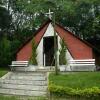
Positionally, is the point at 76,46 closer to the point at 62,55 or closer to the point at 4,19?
the point at 62,55

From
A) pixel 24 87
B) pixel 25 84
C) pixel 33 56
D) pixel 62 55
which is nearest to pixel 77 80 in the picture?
pixel 24 87

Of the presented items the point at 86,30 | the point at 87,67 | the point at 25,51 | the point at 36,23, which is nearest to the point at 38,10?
the point at 36,23

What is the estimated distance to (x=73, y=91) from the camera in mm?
18828

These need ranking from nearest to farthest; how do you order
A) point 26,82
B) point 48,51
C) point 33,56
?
point 26,82
point 33,56
point 48,51

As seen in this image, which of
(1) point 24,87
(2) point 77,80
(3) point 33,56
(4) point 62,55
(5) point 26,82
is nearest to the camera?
(2) point 77,80

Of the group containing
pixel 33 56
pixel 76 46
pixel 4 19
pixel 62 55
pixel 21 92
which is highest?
pixel 4 19

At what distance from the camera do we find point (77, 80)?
2122 cm

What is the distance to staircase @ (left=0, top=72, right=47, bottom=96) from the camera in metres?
21.1

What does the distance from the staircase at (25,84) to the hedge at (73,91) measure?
0.99 meters

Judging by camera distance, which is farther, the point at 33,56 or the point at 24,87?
the point at 33,56

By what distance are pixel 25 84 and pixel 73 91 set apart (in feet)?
15.9

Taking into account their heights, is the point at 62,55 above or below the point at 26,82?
above

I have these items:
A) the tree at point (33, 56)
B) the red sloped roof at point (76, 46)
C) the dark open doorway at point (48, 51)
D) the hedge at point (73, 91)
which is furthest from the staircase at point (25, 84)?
the dark open doorway at point (48, 51)

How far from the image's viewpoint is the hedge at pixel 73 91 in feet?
60.1
